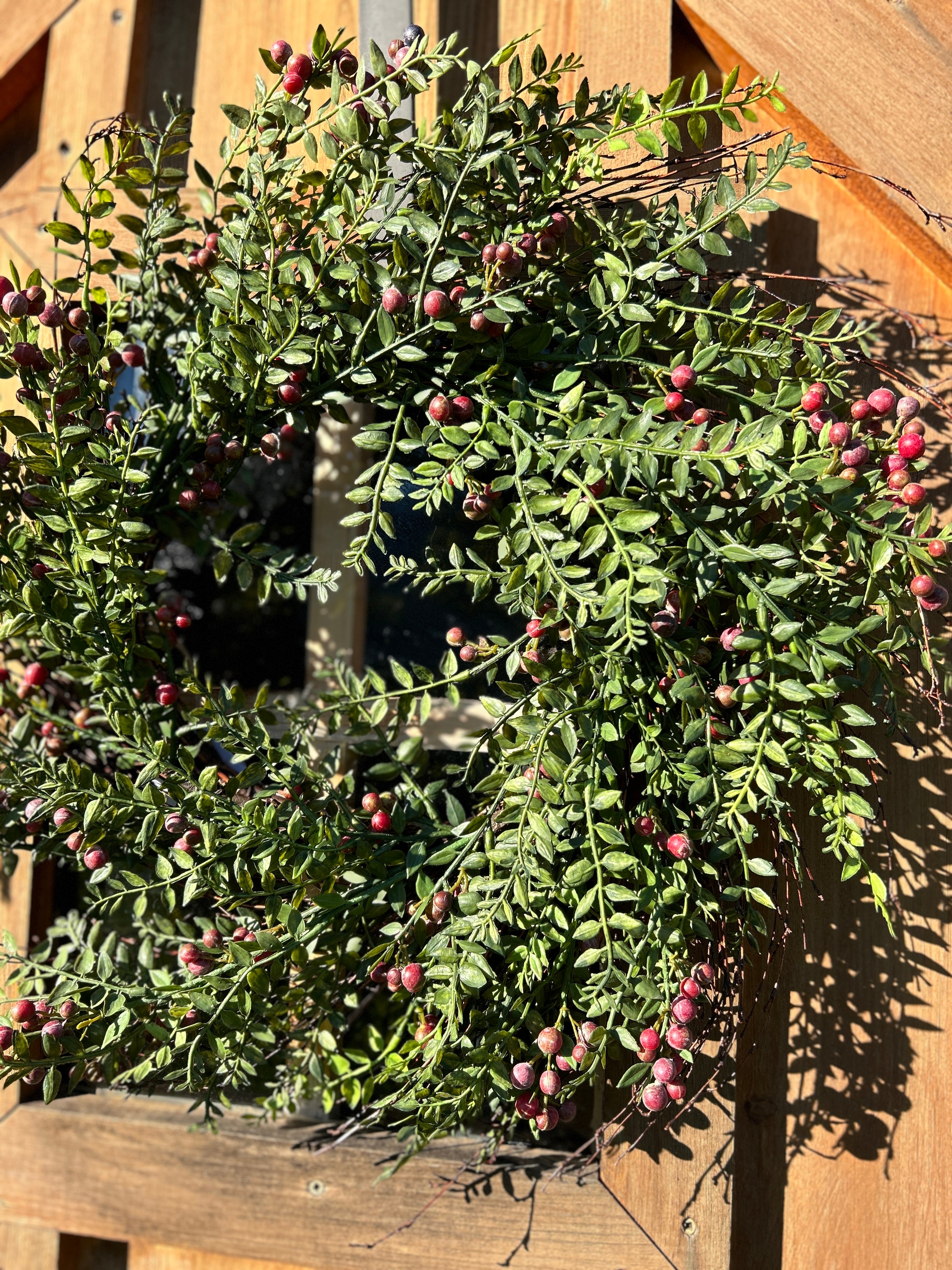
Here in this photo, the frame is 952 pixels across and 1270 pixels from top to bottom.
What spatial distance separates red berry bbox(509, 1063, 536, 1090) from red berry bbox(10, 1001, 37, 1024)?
44cm

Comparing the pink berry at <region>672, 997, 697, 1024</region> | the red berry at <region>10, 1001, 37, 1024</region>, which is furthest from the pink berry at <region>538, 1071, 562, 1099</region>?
the red berry at <region>10, 1001, 37, 1024</region>

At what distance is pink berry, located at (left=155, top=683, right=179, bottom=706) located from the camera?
0.93 meters

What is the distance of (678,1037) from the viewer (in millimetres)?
761

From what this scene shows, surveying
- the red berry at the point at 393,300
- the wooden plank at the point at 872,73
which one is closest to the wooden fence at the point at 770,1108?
the wooden plank at the point at 872,73

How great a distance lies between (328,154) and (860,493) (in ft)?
1.84

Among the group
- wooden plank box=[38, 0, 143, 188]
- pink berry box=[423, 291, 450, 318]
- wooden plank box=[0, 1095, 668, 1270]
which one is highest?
wooden plank box=[38, 0, 143, 188]

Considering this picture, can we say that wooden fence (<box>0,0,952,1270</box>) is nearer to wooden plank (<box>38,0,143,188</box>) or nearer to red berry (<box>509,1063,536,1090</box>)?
red berry (<box>509,1063,536,1090</box>)

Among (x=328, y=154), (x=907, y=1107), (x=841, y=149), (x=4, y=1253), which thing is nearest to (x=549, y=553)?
(x=328, y=154)

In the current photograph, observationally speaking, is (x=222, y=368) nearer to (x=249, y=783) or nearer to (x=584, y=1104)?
(x=249, y=783)

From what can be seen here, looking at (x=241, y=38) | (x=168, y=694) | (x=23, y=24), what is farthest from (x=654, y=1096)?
(x=23, y=24)

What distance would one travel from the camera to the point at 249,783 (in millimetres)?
833

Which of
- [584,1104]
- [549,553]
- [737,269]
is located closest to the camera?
[549,553]

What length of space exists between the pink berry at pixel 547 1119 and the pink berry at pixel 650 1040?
0.12 m

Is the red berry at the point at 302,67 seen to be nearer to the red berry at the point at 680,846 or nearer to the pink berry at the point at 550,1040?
the red berry at the point at 680,846
